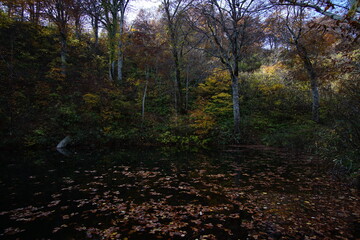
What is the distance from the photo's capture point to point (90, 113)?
15164mm

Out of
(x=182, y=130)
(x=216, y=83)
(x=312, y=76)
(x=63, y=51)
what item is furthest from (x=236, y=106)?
(x=63, y=51)

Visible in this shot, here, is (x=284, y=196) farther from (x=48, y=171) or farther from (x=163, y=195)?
(x=48, y=171)

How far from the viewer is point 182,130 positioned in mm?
15250

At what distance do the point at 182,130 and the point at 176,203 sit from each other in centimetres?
1074

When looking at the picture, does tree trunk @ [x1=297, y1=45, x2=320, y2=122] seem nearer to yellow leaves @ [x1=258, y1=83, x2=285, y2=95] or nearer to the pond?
yellow leaves @ [x1=258, y1=83, x2=285, y2=95]

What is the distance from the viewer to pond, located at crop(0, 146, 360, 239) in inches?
133

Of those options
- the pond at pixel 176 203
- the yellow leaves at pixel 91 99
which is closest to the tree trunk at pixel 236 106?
the pond at pixel 176 203

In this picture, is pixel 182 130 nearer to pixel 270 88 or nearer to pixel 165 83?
pixel 165 83

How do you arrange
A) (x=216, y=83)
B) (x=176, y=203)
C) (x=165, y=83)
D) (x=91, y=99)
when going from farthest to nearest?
(x=165, y=83)
(x=216, y=83)
(x=91, y=99)
(x=176, y=203)

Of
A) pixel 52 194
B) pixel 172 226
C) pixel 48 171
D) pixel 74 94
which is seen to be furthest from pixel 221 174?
pixel 74 94

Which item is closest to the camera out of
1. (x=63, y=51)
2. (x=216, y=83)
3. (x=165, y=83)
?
(x=63, y=51)

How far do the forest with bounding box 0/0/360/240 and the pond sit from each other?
0.11 ft

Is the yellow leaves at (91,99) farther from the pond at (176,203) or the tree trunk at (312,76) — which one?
the tree trunk at (312,76)

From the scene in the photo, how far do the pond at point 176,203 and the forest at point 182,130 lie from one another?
0.11 ft
